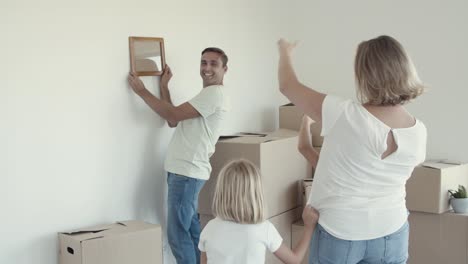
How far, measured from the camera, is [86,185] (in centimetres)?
289

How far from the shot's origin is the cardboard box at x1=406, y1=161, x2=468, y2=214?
3516 mm

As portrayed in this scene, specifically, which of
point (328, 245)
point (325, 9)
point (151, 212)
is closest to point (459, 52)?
point (325, 9)

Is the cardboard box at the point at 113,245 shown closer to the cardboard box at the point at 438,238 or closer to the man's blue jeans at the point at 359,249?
the man's blue jeans at the point at 359,249

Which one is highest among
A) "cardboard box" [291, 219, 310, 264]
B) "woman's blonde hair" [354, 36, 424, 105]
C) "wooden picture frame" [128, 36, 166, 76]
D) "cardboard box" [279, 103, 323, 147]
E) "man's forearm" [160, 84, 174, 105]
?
"wooden picture frame" [128, 36, 166, 76]

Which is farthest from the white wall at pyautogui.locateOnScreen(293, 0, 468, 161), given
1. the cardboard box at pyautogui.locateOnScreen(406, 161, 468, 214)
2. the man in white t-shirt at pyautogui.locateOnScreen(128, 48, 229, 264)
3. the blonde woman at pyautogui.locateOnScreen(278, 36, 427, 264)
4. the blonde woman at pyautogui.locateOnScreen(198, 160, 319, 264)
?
the blonde woman at pyautogui.locateOnScreen(198, 160, 319, 264)

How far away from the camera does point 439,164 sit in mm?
3717

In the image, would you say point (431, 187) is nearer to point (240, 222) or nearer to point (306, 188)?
point (306, 188)

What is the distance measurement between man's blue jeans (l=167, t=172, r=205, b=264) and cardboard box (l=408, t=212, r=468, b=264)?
1.43 meters

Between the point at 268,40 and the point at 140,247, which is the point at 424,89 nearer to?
the point at 140,247

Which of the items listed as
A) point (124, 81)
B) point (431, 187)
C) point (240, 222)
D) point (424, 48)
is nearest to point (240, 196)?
point (240, 222)

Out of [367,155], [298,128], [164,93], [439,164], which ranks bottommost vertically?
[439,164]

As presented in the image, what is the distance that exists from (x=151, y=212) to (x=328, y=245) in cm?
170

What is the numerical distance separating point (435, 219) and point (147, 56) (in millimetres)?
2012

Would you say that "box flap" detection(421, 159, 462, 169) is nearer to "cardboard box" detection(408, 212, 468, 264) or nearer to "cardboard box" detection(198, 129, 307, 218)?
"cardboard box" detection(408, 212, 468, 264)
